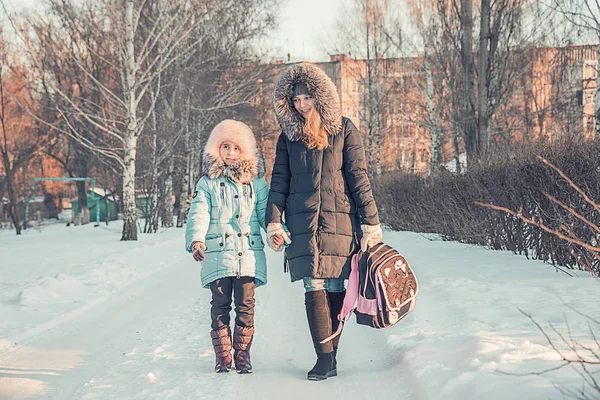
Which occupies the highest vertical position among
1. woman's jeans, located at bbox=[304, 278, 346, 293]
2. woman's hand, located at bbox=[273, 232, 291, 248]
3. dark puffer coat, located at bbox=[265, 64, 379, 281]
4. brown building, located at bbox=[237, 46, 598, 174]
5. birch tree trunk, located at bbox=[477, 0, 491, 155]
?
brown building, located at bbox=[237, 46, 598, 174]

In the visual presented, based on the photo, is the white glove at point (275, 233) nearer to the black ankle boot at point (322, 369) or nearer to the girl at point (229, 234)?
the girl at point (229, 234)

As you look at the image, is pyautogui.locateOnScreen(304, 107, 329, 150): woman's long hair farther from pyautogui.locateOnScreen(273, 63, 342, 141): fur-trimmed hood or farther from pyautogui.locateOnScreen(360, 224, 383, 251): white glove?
pyautogui.locateOnScreen(360, 224, 383, 251): white glove

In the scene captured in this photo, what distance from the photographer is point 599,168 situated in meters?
6.27

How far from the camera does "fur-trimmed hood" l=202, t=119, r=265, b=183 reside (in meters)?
4.80

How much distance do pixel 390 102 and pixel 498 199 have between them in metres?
30.9

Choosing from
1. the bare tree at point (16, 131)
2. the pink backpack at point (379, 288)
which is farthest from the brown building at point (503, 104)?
the pink backpack at point (379, 288)

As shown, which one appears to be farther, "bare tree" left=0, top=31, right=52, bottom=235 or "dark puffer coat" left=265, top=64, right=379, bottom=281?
"bare tree" left=0, top=31, right=52, bottom=235

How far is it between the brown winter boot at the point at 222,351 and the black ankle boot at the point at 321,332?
61 centimetres

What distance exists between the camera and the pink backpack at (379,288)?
4.32 metres

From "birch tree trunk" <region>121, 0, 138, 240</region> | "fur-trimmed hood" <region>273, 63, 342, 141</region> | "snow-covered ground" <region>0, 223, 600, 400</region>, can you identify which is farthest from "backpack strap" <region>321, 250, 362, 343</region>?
"birch tree trunk" <region>121, 0, 138, 240</region>

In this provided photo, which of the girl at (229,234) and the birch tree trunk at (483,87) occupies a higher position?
the birch tree trunk at (483,87)

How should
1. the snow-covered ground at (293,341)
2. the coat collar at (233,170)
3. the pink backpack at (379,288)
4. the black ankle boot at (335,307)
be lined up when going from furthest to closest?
the coat collar at (233,170), the black ankle boot at (335,307), the pink backpack at (379,288), the snow-covered ground at (293,341)

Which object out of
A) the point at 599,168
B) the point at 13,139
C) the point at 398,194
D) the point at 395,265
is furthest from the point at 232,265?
the point at 13,139

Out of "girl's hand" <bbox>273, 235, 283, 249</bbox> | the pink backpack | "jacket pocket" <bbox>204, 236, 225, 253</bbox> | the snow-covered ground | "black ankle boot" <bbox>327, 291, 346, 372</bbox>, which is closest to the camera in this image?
the snow-covered ground
